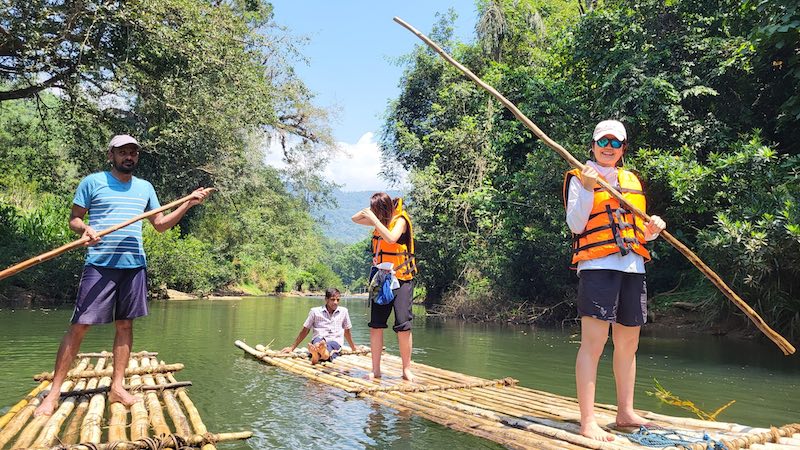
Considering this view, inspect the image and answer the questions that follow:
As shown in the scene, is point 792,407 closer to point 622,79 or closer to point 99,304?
point 99,304

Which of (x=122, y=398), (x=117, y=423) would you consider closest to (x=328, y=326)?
(x=122, y=398)

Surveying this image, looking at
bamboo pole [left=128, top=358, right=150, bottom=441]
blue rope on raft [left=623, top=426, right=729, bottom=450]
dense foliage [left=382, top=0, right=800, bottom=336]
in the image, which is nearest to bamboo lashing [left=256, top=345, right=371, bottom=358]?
bamboo pole [left=128, top=358, right=150, bottom=441]

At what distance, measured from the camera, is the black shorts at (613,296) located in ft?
11.4

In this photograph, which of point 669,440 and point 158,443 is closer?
point 158,443

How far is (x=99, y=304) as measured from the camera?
389cm

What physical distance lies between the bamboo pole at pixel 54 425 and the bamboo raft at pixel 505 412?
208 cm

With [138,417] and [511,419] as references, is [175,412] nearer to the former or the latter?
[138,417]

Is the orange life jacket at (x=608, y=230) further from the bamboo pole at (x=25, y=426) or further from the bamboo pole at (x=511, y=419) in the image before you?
the bamboo pole at (x=25, y=426)

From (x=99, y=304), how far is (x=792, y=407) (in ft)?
19.1

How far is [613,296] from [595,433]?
2.48 ft

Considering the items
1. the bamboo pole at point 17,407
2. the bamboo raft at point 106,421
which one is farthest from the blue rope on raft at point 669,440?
the bamboo pole at point 17,407

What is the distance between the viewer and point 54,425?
3.37m

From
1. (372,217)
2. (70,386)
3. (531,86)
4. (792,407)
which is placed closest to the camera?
(70,386)

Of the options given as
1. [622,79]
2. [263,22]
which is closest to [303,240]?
[263,22]
